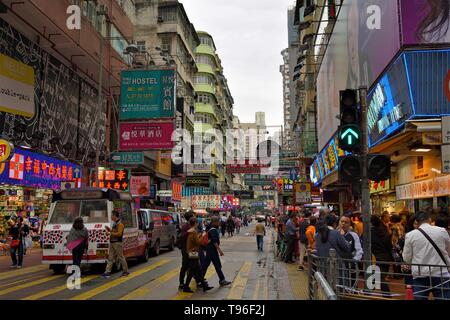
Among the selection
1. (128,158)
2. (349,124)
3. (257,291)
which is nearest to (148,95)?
(128,158)

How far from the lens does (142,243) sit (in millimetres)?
18578

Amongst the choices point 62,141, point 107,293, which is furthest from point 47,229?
point 62,141

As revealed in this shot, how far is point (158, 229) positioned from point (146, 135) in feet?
15.4

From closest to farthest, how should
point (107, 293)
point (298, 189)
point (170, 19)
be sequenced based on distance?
point (107, 293) < point (298, 189) < point (170, 19)

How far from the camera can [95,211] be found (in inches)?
621

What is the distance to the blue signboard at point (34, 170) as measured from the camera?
68.2 feet

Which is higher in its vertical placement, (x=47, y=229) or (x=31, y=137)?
(x=31, y=137)

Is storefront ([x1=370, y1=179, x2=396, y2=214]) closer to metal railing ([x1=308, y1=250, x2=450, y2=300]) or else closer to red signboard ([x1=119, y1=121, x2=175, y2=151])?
red signboard ([x1=119, y1=121, x2=175, y2=151])

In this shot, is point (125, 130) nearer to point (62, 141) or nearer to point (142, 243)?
point (62, 141)

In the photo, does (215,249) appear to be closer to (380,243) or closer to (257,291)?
(257,291)

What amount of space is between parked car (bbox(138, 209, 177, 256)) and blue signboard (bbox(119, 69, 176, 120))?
14.9ft

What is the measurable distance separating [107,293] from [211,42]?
76047 millimetres

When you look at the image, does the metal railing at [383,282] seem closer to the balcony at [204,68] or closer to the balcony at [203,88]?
the balcony at [203,88]

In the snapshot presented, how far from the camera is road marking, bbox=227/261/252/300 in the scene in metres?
11.1
